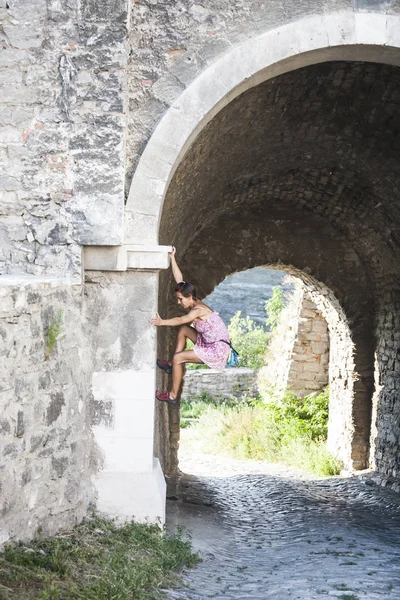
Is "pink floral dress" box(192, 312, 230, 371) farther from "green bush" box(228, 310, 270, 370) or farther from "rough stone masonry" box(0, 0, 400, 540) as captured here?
"green bush" box(228, 310, 270, 370)

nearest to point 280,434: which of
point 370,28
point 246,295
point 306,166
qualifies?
point 306,166

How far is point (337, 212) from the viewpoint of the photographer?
966 centimetres

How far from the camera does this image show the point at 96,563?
415 cm

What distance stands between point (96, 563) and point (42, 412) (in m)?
0.87

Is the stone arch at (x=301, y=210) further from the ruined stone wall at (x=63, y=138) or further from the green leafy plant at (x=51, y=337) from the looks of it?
the green leafy plant at (x=51, y=337)

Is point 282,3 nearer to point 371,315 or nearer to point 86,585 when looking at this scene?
point 86,585

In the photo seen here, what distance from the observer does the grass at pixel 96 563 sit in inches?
140

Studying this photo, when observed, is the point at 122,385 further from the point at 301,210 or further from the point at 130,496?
the point at 301,210

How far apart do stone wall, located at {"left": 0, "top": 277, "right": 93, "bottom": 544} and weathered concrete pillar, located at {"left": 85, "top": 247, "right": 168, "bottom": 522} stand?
106 millimetres

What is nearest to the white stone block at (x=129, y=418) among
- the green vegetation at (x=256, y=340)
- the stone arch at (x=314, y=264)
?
the stone arch at (x=314, y=264)

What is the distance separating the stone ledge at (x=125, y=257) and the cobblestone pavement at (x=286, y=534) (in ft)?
6.28

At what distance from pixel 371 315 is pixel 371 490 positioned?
94.8 inches

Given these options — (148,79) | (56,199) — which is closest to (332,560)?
(56,199)

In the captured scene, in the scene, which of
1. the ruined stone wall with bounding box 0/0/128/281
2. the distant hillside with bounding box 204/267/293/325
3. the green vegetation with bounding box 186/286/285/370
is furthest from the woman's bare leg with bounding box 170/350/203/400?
the distant hillside with bounding box 204/267/293/325
